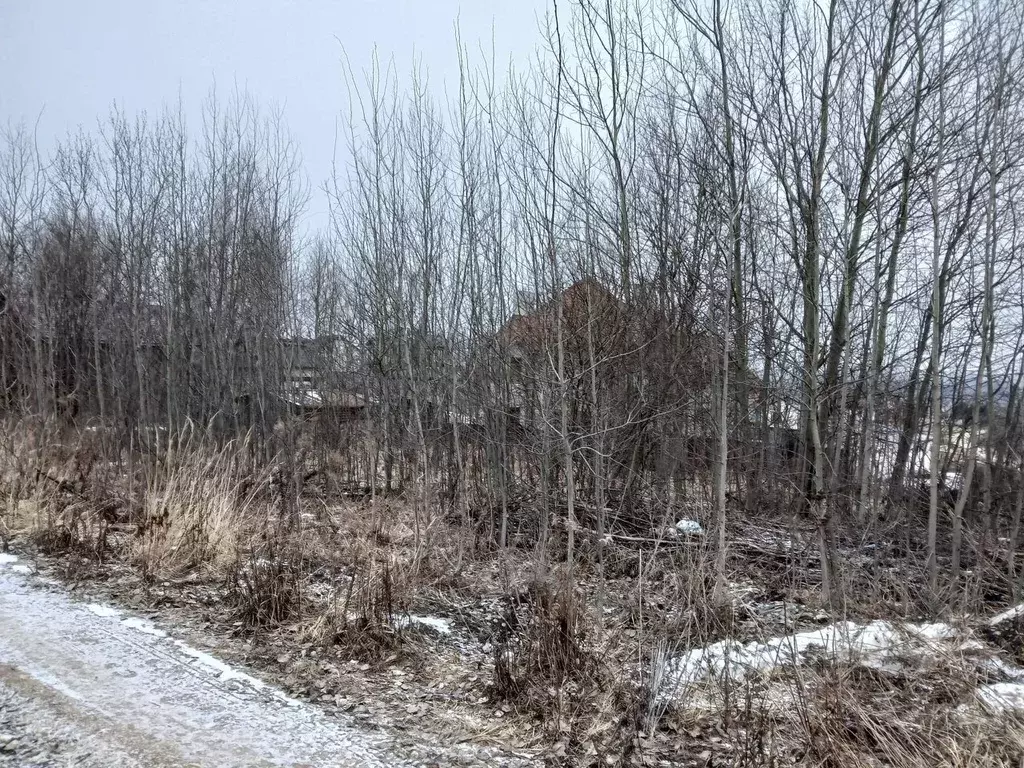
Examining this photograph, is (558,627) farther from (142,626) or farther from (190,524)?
(190,524)

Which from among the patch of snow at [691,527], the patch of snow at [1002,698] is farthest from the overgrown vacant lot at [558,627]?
the patch of snow at [691,527]

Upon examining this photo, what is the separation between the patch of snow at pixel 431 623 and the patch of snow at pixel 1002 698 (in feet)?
10.1

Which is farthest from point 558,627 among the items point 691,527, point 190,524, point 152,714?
point 190,524

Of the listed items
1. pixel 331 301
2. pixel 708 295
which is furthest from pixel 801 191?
pixel 331 301

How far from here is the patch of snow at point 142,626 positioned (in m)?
4.58

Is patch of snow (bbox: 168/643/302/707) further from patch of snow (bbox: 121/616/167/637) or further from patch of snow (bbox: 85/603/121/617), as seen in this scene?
patch of snow (bbox: 85/603/121/617)

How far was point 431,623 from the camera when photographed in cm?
496

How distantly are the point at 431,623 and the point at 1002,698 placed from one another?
331 cm

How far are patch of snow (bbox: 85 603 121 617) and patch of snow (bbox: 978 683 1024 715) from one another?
16.8ft

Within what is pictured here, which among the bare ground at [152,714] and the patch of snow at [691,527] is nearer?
the bare ground at [152,714]

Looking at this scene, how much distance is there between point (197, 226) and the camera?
13.9 m

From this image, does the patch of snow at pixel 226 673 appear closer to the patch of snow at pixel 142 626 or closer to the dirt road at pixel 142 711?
the dirt road at pixel 142 711

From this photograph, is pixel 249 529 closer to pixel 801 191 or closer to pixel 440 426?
pixel 440 426

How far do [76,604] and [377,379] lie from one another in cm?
623
